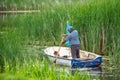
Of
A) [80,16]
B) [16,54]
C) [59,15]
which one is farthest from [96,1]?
[16,54]

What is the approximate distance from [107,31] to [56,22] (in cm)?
338

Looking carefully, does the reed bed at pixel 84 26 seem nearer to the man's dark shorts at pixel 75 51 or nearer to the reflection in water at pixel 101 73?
the reflection in water at pixel 101 73

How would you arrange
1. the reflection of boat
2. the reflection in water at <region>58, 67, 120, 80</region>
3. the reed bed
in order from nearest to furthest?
the reflection in water at <region>58, 67, 120, 80</region>
the reflection of boat
the reed bed

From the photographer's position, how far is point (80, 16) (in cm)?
1605

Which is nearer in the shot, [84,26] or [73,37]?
[73,37]

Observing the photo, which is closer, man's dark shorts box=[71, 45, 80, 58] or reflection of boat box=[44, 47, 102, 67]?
reflection of boat box=[44, 47, 102, 67]

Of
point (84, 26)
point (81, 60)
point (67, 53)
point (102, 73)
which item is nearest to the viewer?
point (102, 73)

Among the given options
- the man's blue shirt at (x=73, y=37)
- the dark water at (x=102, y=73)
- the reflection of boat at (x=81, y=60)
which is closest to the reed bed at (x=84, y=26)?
the reflection of boat at (x=81, y=60)

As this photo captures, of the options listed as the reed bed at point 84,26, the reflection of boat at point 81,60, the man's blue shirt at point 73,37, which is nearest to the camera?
the reflection of boat at point 81,60

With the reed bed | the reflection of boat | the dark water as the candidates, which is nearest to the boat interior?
the reflection of boat

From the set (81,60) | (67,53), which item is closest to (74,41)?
(81,60)

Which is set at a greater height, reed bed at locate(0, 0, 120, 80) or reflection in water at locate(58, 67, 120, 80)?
reed bed at locate(0, 0, 120, 80)

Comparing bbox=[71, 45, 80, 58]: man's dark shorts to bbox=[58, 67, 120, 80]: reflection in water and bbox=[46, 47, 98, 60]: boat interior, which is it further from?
bbox=[58, 67, 120, 80]: reflection in water

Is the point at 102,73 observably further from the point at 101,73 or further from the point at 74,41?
the point at 74,41
